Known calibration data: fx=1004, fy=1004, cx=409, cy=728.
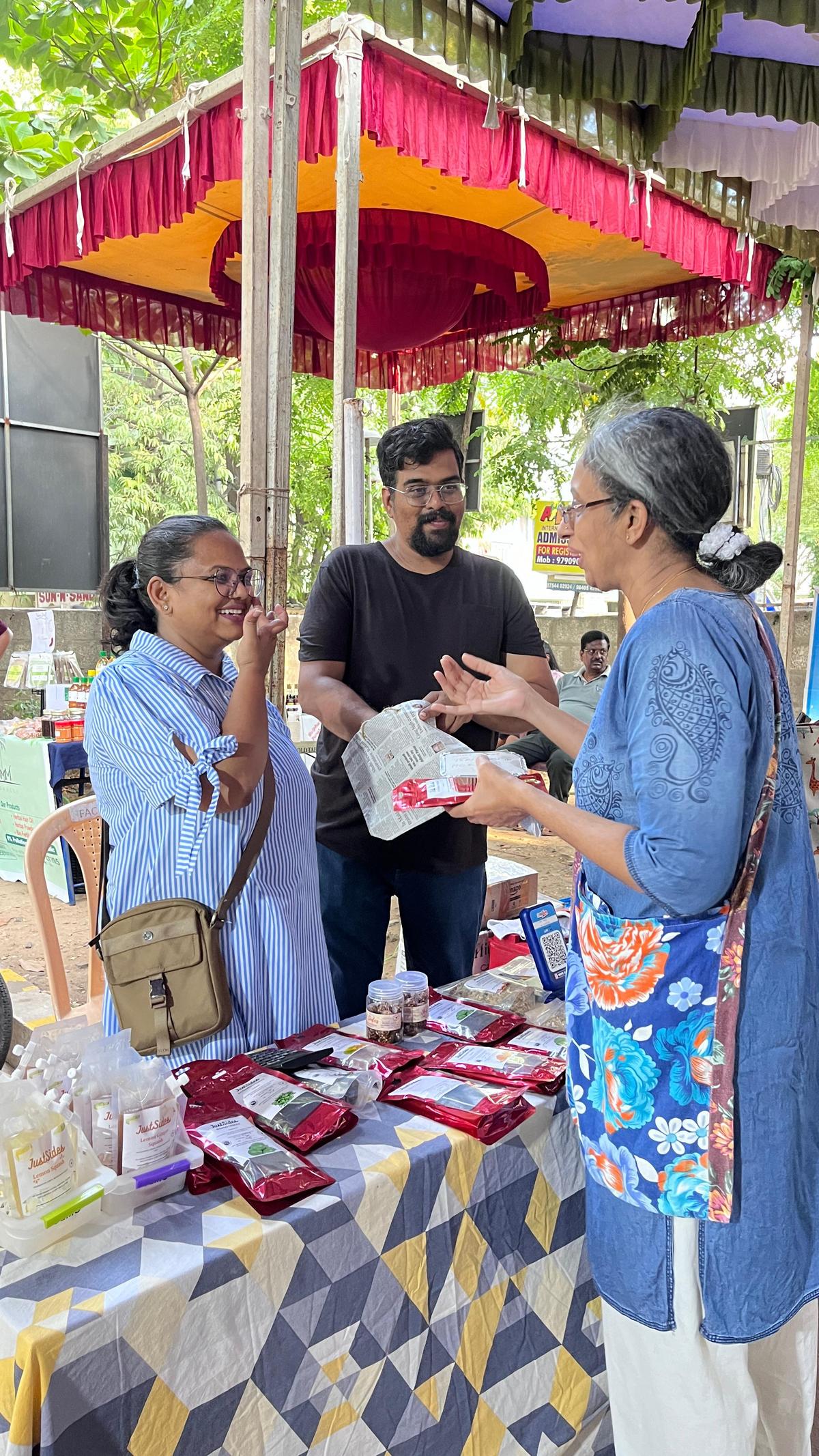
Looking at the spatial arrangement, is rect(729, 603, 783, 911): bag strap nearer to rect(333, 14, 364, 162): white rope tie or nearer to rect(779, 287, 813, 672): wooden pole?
rect(333, 14, 364, 162): white rope tie

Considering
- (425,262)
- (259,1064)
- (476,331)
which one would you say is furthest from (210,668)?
(476,331)

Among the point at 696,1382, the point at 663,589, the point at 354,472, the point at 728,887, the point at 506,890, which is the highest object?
the point at 354,472

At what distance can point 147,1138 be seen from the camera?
1316mm

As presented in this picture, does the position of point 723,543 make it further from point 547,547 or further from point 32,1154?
point 547,547

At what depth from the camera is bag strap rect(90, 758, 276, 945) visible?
1.81m

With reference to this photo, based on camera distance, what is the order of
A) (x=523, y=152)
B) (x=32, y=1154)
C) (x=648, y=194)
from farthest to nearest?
(x=648, y=194)
(x=523, y=152)
(x=32, y=1154)

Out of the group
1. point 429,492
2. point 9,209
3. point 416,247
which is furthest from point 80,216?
point 429,492

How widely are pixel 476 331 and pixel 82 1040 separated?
20.5 feet

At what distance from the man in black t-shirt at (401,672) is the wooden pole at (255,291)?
27cm

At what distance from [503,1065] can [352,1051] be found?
27 cm

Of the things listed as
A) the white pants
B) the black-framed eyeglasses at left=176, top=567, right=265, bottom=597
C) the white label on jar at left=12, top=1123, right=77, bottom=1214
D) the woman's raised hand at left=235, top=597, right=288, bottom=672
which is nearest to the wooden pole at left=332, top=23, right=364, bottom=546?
the black-framed eyeglasses at left=176, top=567, right=265, bottom=597

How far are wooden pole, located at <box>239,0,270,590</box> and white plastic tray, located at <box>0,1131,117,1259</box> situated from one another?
138 cm

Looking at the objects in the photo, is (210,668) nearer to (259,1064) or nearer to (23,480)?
(259,1064)

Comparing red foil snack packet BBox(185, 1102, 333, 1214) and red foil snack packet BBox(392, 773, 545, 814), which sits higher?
red foil snack packet BBox(392, 773, 545, 814)
